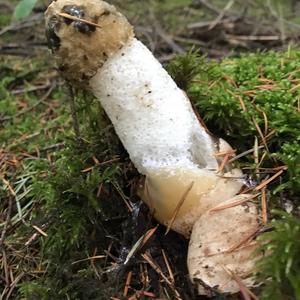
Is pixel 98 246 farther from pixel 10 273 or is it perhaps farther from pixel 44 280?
pixel 10 273

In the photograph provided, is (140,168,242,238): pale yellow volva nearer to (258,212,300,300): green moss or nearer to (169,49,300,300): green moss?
(169,49,300,300): green moss

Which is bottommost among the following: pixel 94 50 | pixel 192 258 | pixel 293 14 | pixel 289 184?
pixel 293 14

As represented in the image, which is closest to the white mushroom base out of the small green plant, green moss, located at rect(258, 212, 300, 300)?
green moss, located at rect(258, 212, 300, 300)

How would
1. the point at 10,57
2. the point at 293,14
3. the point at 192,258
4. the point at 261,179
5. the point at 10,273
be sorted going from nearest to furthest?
the point at 192,258
the point at 261,179
the point at 10,273
the point at 10,57
the point at 293,14

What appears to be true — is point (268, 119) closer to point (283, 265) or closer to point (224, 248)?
point (224, 248)

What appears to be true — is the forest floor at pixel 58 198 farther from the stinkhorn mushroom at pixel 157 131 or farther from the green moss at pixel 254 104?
the green moss at pixel 254 104

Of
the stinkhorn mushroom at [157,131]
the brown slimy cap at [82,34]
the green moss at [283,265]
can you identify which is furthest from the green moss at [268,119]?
the brown slimy cap at [82,34]

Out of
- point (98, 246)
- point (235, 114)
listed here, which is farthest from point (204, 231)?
point (235, 114)

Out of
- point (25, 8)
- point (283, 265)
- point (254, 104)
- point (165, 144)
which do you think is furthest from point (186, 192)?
point (25, 8)
